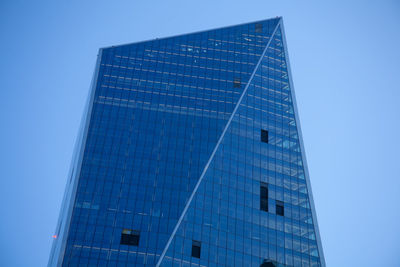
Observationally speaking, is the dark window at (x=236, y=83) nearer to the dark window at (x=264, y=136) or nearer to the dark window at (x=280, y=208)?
the dark window at (x=264, y=136)

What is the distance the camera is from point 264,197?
380 ft

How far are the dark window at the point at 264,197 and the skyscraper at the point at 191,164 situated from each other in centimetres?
24

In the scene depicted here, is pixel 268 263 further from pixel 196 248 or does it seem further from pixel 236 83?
pixel 236 83

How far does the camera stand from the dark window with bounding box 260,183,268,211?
114m

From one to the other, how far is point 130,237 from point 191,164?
2263cm

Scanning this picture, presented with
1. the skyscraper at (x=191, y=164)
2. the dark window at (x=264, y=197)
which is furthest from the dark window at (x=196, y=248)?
the dark window at (x=264, y=197)

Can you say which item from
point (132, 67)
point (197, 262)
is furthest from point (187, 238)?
point (132, 67)

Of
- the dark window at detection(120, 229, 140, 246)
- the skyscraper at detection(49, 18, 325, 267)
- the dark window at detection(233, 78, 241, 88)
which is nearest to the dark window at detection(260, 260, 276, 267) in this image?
the skyscraper at detection(49, 18, 325, 267)

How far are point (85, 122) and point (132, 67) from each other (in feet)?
73.0

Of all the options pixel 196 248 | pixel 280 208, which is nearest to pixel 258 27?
pixel 280 208

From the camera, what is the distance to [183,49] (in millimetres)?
144875

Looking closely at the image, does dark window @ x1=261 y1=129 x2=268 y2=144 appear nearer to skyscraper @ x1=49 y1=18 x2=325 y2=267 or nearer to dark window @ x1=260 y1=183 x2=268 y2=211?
skyscraper @ x1=49 y1=18 x2=325 y2=267

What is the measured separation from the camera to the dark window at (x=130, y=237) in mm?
107188

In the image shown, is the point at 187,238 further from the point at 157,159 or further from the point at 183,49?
the point at 183,49
